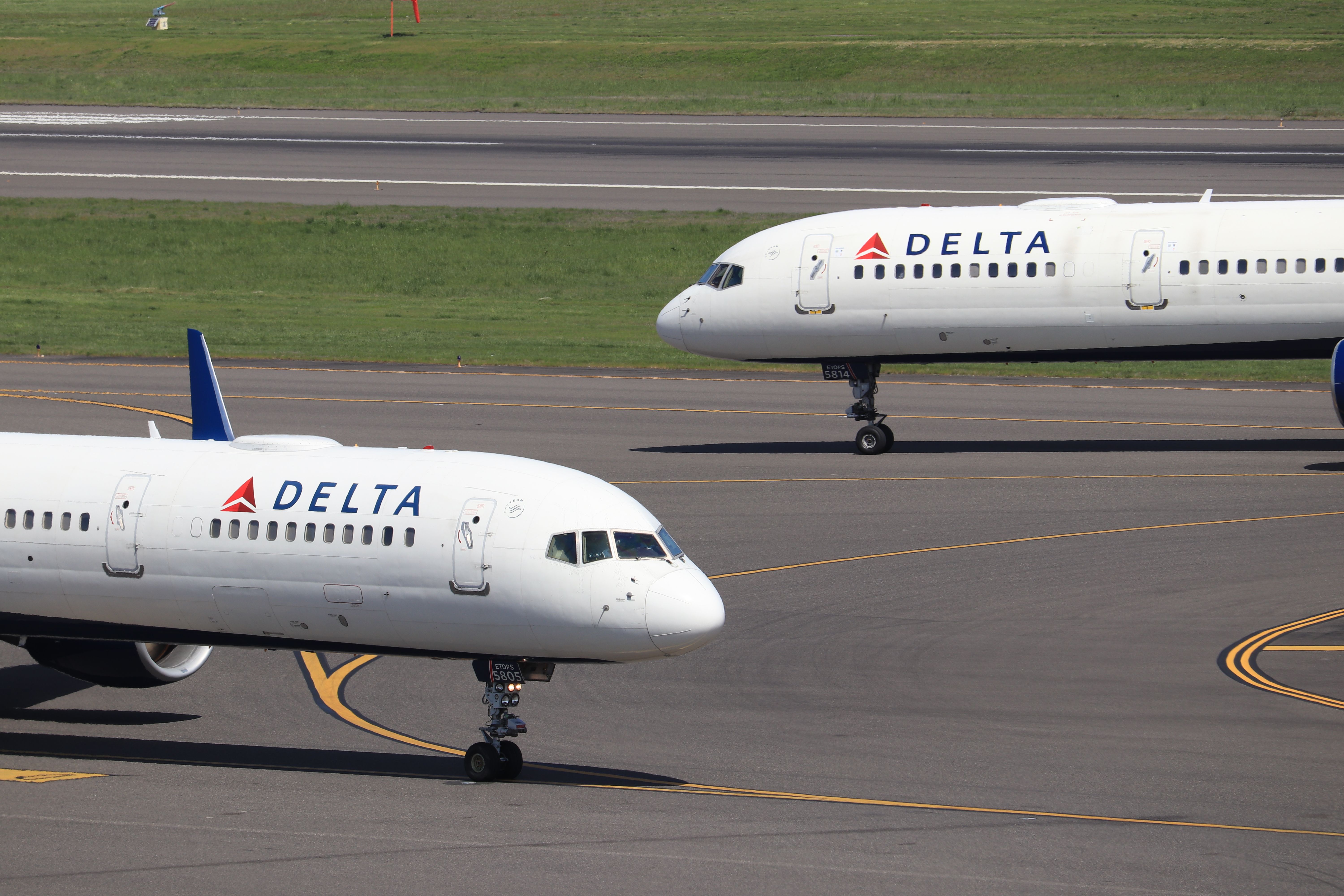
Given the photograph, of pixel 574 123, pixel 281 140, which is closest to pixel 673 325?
pixel 281 140

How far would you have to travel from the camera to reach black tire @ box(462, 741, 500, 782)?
23844mm

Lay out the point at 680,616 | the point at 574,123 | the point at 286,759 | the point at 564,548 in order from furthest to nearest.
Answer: the point at 574,123, the point at 286,759, the point at 564,548, the point at 680,616

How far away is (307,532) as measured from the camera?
24.7 m

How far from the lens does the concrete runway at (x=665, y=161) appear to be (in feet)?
283

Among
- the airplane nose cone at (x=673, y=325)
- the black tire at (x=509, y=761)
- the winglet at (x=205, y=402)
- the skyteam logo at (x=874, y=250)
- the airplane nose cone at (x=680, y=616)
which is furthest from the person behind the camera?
the airplane nose cone at (x=673, y=325)

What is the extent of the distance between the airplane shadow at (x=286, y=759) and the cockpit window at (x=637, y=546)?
2986mm

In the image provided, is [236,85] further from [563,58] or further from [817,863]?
[817,863]

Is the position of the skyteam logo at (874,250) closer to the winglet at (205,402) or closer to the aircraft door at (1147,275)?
the aircraft door at (1147,275)

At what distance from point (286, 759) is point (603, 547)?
565 centimetres

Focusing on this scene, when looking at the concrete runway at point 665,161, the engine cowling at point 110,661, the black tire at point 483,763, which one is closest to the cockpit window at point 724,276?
the engine cowling at point 110,661

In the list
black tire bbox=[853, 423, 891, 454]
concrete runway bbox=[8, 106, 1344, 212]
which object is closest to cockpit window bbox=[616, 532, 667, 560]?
black tire bbox=[853, 423, 891, 454]

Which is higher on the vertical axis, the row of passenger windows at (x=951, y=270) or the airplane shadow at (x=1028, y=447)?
the row of passenger windows at (x=951, y=270)

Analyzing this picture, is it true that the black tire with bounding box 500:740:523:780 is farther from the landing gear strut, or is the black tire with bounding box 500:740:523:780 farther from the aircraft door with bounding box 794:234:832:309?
the aircraft door with bounding box 794:234:832:309

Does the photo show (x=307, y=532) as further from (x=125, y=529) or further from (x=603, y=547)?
(x=603, y=547)
